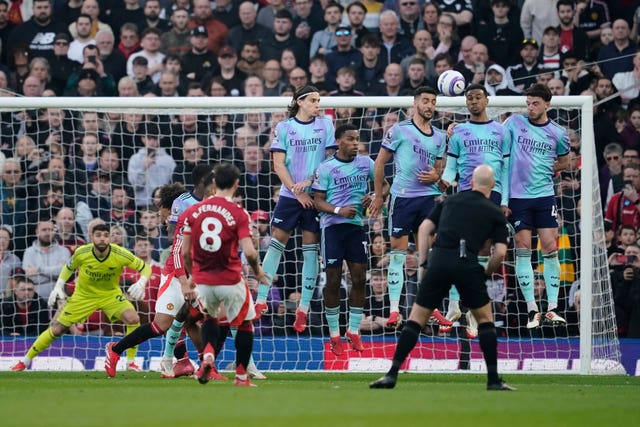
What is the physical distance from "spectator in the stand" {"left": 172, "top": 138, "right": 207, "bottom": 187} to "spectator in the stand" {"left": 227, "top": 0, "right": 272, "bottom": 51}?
3.11m

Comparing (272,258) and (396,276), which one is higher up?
(272,258)

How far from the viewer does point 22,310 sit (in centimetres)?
1853

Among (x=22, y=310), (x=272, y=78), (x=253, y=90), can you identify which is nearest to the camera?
(x=22, y=310)

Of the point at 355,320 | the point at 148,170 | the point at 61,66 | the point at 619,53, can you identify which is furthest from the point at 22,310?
the point at 619,53

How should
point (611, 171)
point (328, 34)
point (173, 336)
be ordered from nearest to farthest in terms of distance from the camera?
1. point (173, 336)
2. point (611, 171)
3. point (328, 34)

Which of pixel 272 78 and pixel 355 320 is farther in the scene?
pixel 272 78

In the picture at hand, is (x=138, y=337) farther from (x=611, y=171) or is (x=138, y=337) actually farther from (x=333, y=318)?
(x=611, y=171)

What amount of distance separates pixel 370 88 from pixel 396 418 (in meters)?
11.2

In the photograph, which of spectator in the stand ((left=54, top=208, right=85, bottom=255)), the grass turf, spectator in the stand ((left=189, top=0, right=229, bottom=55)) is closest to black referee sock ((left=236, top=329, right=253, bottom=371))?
the grass turf

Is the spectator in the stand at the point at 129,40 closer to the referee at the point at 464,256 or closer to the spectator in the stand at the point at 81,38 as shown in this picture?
the spectator in the stand at the point at 81,38

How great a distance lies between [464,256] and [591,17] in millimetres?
10420

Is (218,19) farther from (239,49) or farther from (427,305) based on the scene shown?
(427,305)

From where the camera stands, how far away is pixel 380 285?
1797cm

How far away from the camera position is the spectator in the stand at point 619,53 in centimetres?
2033
